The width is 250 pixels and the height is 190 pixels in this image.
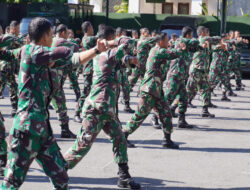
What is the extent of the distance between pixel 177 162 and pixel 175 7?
3209cm

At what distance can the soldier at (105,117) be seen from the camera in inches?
267

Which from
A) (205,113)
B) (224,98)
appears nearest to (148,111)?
(205,113)

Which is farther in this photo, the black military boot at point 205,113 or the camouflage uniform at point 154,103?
the black military boot at point 205,113

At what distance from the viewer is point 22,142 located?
202 inches

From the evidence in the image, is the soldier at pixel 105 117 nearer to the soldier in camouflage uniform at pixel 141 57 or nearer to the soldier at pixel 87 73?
the soldier at pixel 87 73

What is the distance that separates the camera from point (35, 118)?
16.9ft

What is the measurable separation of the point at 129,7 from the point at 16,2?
8.27m

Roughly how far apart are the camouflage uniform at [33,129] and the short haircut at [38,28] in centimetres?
12

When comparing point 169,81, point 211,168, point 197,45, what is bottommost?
point 211,168

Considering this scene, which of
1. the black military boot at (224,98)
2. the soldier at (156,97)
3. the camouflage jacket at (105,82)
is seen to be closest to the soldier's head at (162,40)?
the soldier at (156,97)

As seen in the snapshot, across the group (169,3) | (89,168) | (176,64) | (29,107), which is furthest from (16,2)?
(29,107)

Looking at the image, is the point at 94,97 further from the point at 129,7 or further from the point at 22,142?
the point at 129,7

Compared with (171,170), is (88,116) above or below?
above

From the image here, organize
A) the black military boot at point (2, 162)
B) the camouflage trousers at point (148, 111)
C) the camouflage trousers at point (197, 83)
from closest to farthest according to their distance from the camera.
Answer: the black military boot at point (2, 162) → the camouflage trousers at point (148, 111) → the camouflage trousers at point (197, 83)
